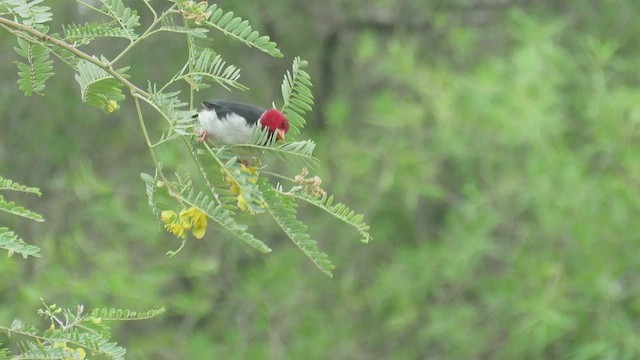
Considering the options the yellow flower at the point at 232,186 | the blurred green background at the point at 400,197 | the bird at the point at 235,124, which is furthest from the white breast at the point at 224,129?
the blurred green background at the point at 400,197

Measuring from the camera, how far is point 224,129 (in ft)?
6.99

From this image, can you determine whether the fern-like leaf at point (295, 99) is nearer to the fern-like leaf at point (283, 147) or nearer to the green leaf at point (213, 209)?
the fern-like leaf at point (283, 147)

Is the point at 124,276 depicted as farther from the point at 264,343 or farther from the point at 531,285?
the point at 531,285

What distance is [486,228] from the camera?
6.01 meters

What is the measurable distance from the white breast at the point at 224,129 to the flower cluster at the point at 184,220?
0.16 metres

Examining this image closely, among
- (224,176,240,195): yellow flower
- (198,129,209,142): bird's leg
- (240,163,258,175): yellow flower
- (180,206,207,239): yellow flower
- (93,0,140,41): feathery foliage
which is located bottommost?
(180,206,207,239): yellow flower

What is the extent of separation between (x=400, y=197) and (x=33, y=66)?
15.4ft

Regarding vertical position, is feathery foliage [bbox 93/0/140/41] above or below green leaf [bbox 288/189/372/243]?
below

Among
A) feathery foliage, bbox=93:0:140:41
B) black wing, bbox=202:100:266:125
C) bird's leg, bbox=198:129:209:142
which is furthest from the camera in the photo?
black wing, bbox=202:100:266:125

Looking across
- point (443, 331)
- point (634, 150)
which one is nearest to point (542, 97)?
point (634, 150)

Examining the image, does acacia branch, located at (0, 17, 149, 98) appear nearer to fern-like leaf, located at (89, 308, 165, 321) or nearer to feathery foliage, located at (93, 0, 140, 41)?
feathery foliage, located at (93, 0, 140, 41)

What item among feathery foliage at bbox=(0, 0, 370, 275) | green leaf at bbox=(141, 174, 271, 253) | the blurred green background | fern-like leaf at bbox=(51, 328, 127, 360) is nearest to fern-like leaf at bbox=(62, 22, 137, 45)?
feathery foliage at bbox=(0, 0, 370, 275)

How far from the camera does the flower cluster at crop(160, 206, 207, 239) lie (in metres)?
1.89

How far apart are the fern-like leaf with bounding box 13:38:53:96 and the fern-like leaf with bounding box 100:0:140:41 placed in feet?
0.45
